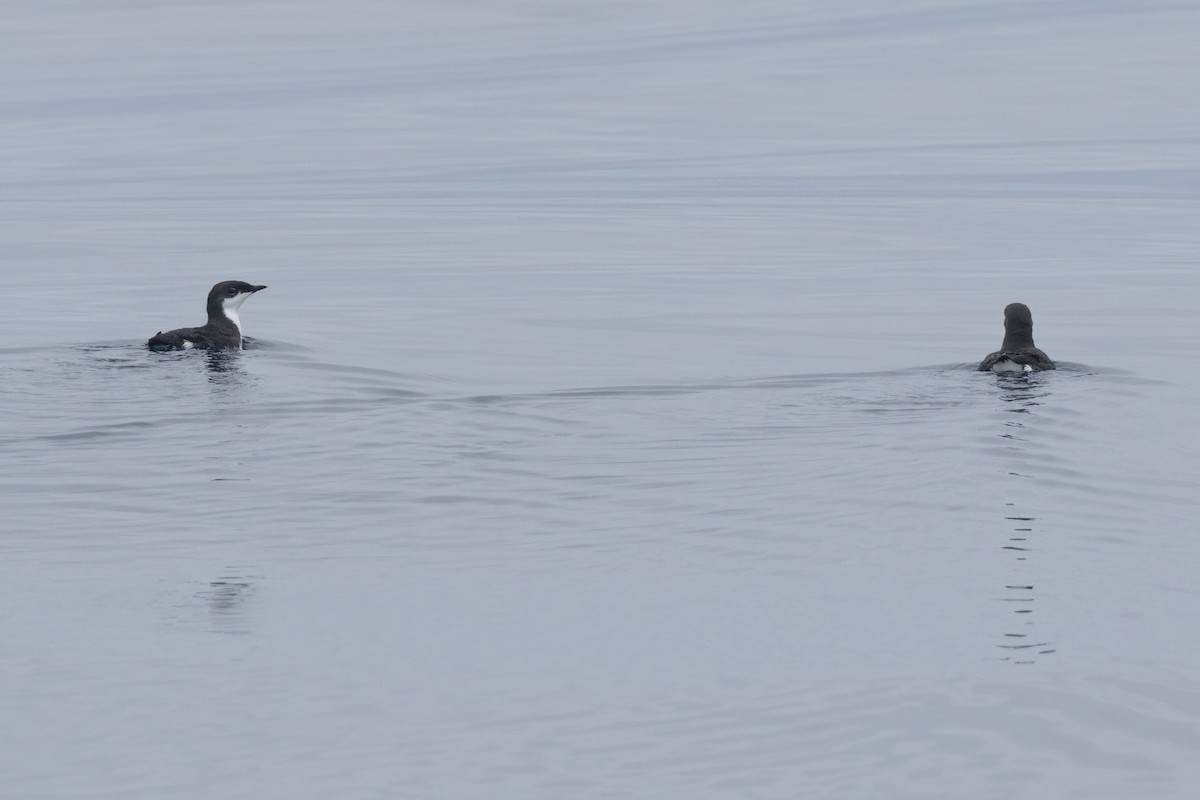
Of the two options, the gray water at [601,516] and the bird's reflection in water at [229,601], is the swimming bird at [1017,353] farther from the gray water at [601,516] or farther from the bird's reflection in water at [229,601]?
the bird's reflection in water at [229,601]

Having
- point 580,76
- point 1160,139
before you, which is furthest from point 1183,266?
point 580,76

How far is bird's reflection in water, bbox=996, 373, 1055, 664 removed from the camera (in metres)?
8.79

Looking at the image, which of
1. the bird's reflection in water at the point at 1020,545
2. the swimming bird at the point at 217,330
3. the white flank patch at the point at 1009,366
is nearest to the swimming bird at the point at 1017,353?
the white flank patch at the point at 1009,366

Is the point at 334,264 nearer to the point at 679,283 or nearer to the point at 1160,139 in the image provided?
the point at 679,283

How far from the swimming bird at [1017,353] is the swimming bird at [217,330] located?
7234mm

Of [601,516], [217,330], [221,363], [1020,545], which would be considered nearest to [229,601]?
[601,516]

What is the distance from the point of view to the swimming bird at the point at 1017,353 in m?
17.1

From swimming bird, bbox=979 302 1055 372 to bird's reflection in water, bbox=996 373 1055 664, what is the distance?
0.52 metres

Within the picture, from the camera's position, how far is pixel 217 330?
773 inches

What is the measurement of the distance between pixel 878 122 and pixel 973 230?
39.8 meters

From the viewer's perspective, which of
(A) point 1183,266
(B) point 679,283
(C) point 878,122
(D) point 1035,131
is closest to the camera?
(B) point 679,283

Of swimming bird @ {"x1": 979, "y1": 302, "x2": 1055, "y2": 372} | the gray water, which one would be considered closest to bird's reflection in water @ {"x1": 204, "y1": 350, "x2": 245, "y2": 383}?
the gray water

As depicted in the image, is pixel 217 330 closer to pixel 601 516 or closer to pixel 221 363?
pixel 221 363

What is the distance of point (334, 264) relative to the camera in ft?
101
